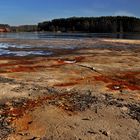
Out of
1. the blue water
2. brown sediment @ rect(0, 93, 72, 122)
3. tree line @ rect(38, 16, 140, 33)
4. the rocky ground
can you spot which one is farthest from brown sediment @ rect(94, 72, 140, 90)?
tree line @ rect(38, 16, 140, 33)

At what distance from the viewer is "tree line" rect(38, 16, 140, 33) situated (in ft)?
452

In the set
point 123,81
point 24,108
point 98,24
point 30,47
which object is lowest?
point 98,24

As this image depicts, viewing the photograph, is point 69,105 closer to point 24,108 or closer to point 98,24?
point 24,108

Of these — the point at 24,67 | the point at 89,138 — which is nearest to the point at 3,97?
the point at 89,138

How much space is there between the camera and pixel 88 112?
9.49m

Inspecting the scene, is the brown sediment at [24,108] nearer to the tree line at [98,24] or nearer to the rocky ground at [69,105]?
the rocky ground at [69,105]

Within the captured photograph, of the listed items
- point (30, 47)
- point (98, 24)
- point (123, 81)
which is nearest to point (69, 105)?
point (123, 81)

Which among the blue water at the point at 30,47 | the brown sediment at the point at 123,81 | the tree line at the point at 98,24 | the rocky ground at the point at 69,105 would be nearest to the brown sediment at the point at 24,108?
the rocky ground at the point at 69,105

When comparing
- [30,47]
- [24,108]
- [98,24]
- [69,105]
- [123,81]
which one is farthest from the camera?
[98,24]

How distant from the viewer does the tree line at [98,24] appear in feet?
452

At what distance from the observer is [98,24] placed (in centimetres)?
14662

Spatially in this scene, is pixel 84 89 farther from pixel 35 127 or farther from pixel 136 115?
pixel 35 127

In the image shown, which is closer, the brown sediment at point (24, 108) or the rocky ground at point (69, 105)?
the rocky ground at point (69, 105)

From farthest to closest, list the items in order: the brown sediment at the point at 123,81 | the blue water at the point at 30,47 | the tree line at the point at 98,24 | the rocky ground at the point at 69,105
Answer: the tree line at the point at 98,24, the blue water at the point at 30,47, the brown sediment at the point at 123,81, the rocky ground at the point at 69,105
